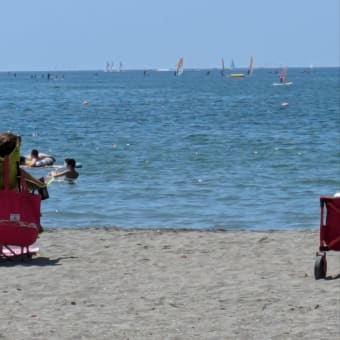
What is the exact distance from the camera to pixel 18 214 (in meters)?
8.96

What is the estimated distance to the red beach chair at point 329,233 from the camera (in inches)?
331

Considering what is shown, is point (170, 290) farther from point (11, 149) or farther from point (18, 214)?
point (11, 149)

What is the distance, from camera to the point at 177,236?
1162 cm

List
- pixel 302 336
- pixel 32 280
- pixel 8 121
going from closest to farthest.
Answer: pixel 302 336
pixel 32 280
pixel 8 121

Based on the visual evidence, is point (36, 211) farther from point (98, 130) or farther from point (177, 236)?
point (98, 130)

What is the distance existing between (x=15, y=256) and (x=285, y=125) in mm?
34245

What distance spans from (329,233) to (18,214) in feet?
8.84

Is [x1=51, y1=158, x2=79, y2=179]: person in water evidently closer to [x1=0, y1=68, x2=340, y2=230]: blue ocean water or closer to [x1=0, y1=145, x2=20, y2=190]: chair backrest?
[x1=0, y1=68, x2=340, y2=230]: blue ocean water

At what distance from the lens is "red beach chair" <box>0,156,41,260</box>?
29.3 ft

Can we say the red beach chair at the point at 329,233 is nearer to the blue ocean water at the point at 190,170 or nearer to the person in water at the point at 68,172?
the blue ocean water at the point at 190,170

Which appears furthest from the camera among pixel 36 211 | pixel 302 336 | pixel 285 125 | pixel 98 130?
pixel 285 125

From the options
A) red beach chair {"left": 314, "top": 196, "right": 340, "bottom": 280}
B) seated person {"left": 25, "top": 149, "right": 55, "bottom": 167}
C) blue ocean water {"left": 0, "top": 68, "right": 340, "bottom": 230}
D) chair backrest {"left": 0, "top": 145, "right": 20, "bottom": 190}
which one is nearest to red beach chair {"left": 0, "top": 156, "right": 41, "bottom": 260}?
chair backrest {"left": 0, "top": 145, "right": 20, "bottom": 190}

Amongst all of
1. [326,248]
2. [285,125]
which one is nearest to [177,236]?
[326,248]

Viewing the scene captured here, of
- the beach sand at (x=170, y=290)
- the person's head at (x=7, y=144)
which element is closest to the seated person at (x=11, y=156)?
the person's head at (x=7, y=144)
